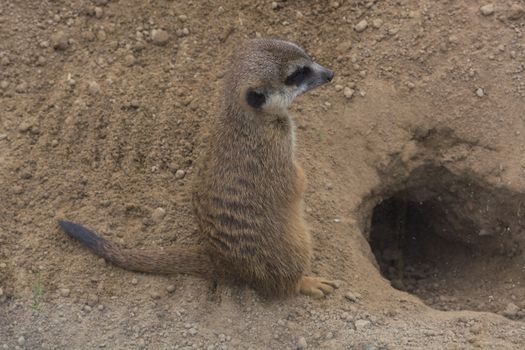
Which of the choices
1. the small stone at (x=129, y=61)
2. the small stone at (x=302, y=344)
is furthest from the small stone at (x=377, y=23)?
the small stone at (x=302, y=344)

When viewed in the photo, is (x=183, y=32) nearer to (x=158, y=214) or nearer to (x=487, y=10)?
(x=158, y=214)

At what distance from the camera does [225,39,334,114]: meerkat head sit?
2459 millimetres

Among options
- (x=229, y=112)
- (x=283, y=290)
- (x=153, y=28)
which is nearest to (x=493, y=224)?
(x=283, y=290)

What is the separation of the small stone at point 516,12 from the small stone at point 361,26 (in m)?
0.72

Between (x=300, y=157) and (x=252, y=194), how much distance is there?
62 cm

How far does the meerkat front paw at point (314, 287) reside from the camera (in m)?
2.63

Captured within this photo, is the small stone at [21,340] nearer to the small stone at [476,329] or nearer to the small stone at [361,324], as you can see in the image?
the small stone at [361,324]

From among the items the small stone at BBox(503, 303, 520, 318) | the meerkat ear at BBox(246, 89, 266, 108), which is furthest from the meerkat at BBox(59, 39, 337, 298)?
the small stone at BBox(503, 303, 520, 318)

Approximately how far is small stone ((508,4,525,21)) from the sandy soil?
0.07 m

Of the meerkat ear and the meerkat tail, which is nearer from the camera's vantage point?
the meerkat ear

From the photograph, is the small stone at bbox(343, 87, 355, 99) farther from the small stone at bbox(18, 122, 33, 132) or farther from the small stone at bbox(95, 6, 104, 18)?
the small stone at bbox(18, 122, 33, 132)

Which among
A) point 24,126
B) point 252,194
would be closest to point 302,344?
point 252,194

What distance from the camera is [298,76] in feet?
8.38

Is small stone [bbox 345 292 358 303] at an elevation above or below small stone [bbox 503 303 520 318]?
below
